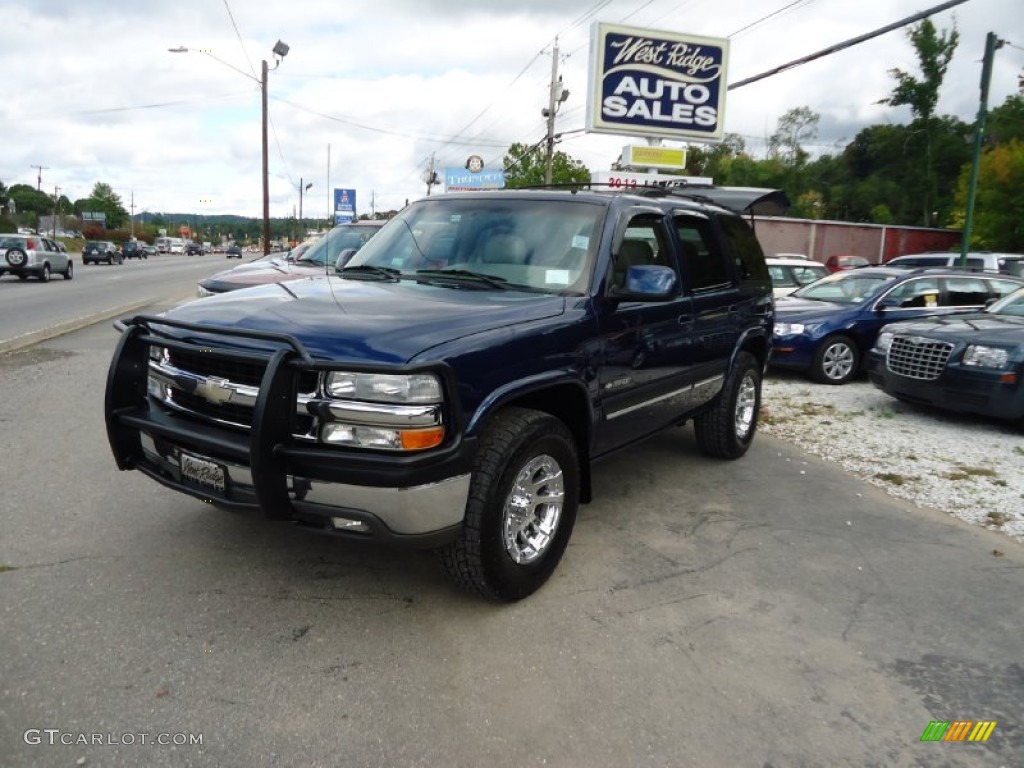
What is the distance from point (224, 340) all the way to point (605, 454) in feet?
6.81

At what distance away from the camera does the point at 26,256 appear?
25.0m

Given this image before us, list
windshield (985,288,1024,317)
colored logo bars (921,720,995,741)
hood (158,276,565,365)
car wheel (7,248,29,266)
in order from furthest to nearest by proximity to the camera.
A: car wheel (7,248,29,266) < windshield (985,288,1024,317) < hood (158,276,565,365) < colored logo bars (921,720,995,741)

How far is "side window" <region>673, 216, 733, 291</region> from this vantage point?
4941mm

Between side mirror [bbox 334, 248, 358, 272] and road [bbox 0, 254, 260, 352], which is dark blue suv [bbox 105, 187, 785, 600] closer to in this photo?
side mirror [bbox 334, 248, 358, 272]

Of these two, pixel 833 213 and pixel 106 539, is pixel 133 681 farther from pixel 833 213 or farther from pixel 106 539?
pixel 833 213

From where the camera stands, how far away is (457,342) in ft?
9.95

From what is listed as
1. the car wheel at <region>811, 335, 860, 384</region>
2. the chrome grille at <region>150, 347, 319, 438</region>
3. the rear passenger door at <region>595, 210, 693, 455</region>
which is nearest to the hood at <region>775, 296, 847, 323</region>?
the car wheel at <region>811, 335, 860, 384</region>

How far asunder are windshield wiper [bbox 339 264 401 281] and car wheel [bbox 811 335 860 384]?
6.90 metres

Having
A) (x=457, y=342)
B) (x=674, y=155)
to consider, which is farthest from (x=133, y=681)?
(x=674, y=155)

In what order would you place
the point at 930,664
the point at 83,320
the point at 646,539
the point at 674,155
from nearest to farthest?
the point at 930,664 → the point at 646,539 → the point at 83,320 → the point at 674,155

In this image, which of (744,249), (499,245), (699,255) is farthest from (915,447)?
(499,245)

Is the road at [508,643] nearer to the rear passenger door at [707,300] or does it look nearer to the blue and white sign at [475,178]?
the rear passenger door at [707,300]

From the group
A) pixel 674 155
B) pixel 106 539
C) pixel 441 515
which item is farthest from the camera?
pixel 674 155

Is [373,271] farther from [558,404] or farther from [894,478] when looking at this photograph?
[894,478]
